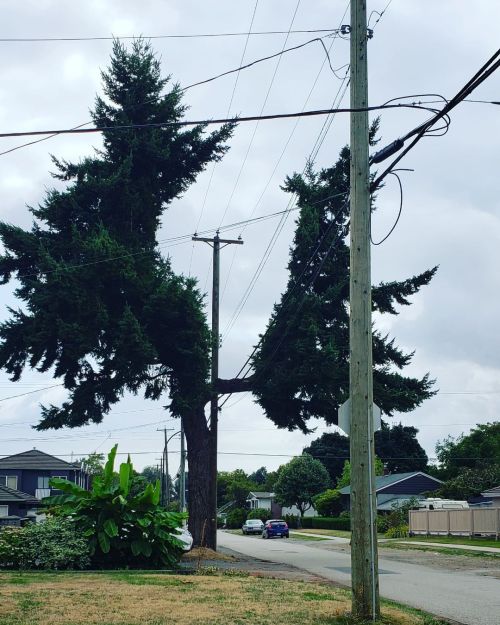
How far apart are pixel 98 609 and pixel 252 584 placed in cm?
506

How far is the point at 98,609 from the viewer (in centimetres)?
1198

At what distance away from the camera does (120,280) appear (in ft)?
96.1

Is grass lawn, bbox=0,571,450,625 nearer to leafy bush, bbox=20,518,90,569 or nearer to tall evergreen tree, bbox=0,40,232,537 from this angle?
leafy bush, bbox=20,518,90,569

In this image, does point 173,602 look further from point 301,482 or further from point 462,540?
point 301,482

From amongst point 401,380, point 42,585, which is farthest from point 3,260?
point 42,585

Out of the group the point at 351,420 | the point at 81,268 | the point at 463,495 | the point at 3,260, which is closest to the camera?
the point at 351,420

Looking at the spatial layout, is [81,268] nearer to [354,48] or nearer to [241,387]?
[241,387]

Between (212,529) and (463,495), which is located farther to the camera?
(463,495)

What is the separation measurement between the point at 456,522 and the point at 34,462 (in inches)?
1644

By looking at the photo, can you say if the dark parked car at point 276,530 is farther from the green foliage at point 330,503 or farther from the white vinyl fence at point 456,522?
the green foliage at point 330,503

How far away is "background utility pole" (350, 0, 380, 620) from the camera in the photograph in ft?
36.2

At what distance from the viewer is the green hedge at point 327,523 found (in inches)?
2564

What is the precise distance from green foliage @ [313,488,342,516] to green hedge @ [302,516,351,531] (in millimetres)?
2028

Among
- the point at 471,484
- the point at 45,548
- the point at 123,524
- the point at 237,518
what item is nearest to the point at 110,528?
the point at 123,524
